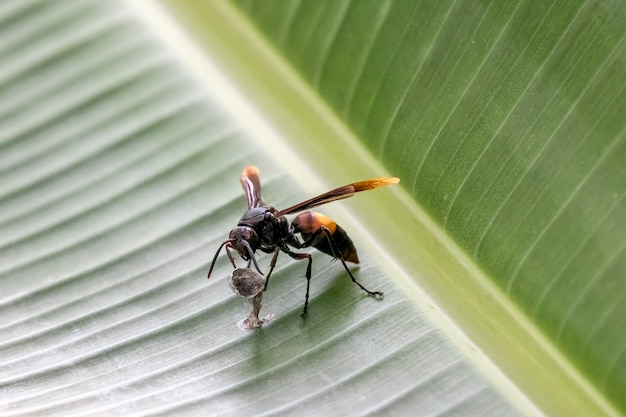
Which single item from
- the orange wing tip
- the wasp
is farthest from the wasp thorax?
the orange wing tip

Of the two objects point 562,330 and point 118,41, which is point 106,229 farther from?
point 562,330

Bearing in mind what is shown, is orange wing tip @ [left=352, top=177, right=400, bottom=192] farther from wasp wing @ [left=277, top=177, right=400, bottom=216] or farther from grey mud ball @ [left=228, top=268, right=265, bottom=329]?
grey mud ball @ [left=228, top=268, right=265, bottom=329]

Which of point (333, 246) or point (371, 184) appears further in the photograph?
point (333, 246)

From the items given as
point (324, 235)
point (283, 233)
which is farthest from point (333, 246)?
point (283, 233)

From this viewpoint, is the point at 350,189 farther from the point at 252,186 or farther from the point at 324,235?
the point at 252,186

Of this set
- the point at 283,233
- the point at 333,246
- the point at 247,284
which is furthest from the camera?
the point at 283,233

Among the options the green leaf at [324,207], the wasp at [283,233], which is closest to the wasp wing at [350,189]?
the wasp at [283,233]

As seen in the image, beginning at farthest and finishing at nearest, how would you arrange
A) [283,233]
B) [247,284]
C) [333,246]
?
[283,233] < [333,246] < [247,284]

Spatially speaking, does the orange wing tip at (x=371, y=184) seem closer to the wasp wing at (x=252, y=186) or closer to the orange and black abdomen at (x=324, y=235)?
the orange and black abdomen at (x=324, y=235)
